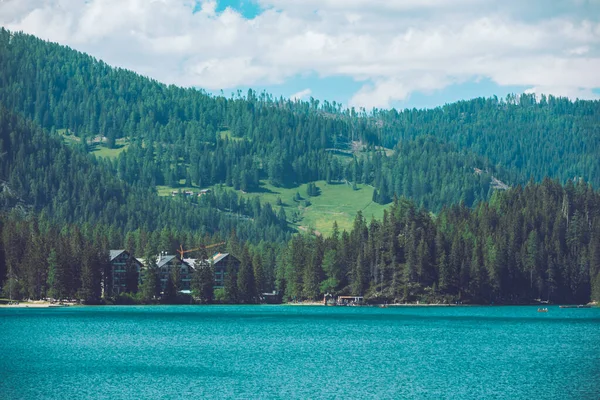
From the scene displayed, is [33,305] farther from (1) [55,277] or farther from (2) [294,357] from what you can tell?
(2) [294,357]

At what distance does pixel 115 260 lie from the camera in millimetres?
195500

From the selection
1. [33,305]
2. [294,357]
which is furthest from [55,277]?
[294,357]

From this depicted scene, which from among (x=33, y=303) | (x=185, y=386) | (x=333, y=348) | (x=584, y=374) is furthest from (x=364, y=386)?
(x=33, y=303)

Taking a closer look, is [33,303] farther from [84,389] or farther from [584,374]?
[584,374]

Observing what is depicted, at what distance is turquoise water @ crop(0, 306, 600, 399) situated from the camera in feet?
228

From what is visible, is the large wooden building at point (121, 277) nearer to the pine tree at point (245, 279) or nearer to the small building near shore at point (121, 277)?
the small building near shore at point (121, 277)

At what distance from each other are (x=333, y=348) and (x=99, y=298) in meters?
94.5

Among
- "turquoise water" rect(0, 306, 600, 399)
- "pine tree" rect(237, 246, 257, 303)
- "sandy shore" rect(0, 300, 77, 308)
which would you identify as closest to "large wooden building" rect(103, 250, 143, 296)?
"sandy shore" rect(0, 300, 77, 308)

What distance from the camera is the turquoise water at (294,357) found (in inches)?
2734

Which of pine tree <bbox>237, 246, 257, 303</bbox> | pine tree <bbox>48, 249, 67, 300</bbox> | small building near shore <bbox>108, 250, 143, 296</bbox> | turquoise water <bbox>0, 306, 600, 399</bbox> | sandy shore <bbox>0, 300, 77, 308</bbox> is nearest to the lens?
turquoise water <bbox>0, 306, 600, 399</bbox>

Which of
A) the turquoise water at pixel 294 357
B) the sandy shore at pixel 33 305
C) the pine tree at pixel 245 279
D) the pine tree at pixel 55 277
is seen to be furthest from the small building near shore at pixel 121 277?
the turquoise water at pixel 294 357

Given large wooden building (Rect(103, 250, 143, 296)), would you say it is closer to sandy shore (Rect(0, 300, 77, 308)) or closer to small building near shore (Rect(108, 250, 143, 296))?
small building near shore (Rect(108, 250, 143, 296))

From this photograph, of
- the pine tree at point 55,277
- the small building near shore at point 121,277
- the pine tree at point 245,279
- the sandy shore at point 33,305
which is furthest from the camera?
the pine tree at point 245,279

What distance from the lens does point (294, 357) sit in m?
91.2
